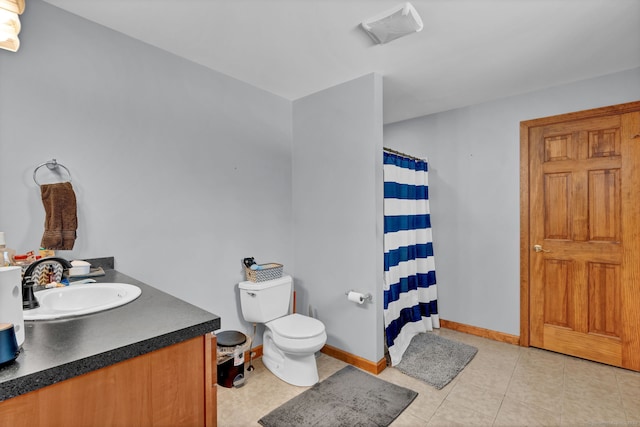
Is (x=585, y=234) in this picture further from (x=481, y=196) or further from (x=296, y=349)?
(x=296, y=349)

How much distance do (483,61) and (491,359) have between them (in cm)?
239

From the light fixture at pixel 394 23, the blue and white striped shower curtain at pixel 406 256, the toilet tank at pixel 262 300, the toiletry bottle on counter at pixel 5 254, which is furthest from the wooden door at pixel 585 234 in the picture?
the toiletry bottle on counter at pixel 5 254

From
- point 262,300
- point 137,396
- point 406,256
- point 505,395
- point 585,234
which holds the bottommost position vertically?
point 505,395

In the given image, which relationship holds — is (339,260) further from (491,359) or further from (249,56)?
(249,56)

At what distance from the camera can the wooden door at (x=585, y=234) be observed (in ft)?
8.14

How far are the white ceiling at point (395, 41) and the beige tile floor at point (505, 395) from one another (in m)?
2.35

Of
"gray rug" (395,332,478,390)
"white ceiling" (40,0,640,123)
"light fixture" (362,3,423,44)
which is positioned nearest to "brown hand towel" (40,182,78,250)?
"white ceiling" (40,0,640,123)

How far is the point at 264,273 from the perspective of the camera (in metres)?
2.56

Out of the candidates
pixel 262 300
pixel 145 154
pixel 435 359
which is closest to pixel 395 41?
pixel 145 154

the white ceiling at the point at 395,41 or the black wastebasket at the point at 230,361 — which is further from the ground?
the white ceiling at the point at 395,41

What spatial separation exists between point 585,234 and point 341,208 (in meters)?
2.04

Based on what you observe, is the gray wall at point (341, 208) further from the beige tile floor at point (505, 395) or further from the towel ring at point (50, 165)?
the towel ring at point (50, 165)

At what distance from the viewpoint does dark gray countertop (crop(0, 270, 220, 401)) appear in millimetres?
712

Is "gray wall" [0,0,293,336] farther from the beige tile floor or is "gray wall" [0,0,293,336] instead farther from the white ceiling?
the beige tile floor
